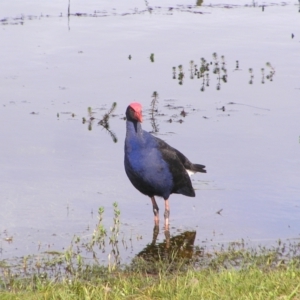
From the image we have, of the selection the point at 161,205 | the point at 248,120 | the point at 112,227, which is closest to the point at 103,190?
the point at 161,205

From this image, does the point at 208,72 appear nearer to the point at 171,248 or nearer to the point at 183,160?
the point at 183,160

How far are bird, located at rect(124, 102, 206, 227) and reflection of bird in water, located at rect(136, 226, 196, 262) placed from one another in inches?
8.7

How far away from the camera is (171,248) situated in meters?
7.97

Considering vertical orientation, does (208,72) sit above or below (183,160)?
above

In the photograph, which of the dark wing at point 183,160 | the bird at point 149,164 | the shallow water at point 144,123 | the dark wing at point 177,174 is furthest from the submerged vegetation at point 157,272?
the dark wing at point 183,160

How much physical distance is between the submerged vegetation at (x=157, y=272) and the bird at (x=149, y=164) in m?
0.38

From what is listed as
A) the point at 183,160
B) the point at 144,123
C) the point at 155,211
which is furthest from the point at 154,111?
the point at 155,211

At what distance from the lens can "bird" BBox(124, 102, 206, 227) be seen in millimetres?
8234

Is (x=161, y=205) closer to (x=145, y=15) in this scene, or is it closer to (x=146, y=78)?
(x=146, y=78)

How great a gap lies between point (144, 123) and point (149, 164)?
3133mm

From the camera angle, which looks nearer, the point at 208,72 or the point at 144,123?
the point at 144,123

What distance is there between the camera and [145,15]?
18547 mm

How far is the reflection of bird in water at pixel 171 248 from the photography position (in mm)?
7660

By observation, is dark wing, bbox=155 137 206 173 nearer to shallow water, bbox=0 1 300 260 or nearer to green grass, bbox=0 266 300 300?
shallow water, bbox=0 1 300 260
